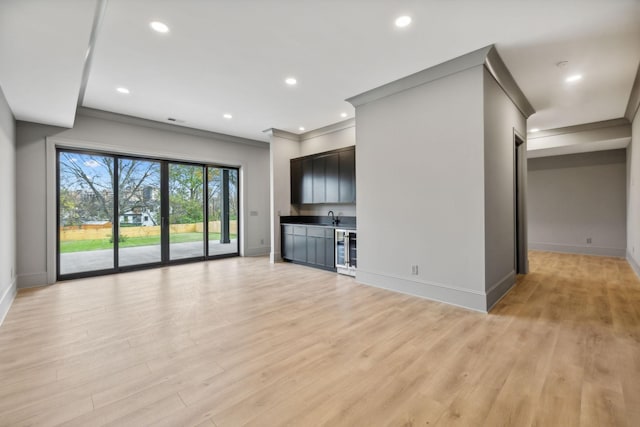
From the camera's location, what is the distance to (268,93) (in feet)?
14.0

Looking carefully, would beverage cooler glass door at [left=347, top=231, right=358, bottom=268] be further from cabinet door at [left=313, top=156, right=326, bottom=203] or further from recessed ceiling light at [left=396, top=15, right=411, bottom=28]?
recessed ceiling light at [left=396, top=15, right=411, bottom=28]

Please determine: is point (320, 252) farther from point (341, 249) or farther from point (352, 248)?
point (352, 248)

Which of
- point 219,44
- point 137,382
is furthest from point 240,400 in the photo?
point 219,44

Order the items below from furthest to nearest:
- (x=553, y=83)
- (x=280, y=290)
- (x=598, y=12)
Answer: (x=280, y=290), (x=553, y=83), (x=598, y=12)

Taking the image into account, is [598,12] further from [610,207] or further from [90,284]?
[90,284]

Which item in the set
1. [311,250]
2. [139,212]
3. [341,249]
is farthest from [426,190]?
[139,212]

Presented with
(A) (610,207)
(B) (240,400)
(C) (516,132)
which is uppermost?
(C) (516,132)

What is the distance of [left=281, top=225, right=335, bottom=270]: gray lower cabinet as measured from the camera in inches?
210

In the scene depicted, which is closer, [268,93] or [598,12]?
[598,12]

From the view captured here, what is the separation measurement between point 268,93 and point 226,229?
3.67 m

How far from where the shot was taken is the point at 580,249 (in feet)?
22.7

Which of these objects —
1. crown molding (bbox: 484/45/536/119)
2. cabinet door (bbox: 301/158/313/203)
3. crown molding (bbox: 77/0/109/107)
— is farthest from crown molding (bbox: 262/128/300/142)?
crown molding (bbox: 484/45/536/119)

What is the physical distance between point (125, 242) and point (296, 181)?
3592 millimetres

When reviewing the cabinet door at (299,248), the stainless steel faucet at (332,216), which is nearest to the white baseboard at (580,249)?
the stainless steel faucet at (332,216)
